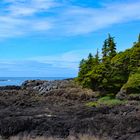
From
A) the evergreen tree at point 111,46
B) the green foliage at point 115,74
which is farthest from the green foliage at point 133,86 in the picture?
the evergreen tree at point 111,46

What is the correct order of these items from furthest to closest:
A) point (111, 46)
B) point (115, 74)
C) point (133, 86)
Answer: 1. point (111, 46)
2. point (115, 74)
3. point (133, 86)

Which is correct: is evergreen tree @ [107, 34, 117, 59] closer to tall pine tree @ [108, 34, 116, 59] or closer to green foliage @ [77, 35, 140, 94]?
tall pine tree @ [108, 34, 116, 59]

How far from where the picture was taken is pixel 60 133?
19.9m

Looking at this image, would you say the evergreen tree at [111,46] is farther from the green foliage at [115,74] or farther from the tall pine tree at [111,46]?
the green foliage at [115,74]

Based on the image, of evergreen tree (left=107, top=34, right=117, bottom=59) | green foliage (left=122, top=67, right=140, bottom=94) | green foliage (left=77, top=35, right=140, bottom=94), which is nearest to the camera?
green foliage (left=122, top=67, right=140, bottom=94)

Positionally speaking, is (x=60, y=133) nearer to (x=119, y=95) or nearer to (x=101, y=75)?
(x=119, y=95)

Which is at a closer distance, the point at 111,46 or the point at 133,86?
the point at 133,86

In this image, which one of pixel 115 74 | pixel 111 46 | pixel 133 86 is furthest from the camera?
pixel 111 46

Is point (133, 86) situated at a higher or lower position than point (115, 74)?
lower

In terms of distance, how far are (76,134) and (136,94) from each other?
16.4m

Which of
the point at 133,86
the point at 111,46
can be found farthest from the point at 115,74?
the point at 111,46

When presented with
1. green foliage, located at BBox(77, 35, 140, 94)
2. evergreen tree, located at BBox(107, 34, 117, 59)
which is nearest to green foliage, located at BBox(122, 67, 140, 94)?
green foliage, located at BBox(77, 35, 140, 94)

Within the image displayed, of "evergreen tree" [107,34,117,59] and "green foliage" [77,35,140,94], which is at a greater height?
"evergreen tree" [107,34,117,59]

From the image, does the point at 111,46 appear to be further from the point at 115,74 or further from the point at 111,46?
the point at 115,74
